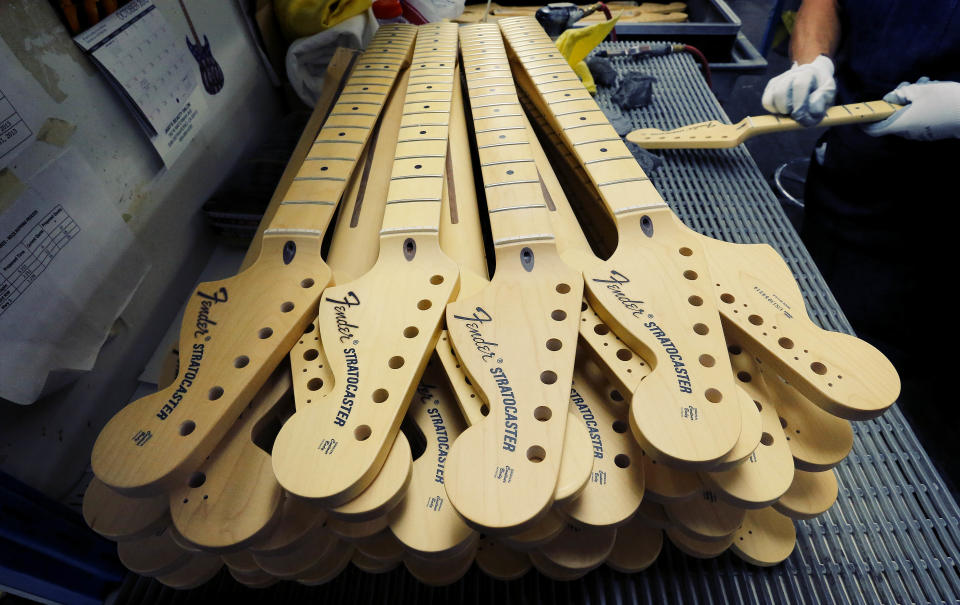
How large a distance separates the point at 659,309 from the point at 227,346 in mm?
542

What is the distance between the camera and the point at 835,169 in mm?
1567

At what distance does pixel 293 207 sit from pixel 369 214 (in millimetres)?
127

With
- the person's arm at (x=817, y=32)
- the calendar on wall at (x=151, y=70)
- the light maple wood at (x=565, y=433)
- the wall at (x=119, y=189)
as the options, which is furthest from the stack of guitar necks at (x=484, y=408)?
the person's arm at (x=817, y=32)

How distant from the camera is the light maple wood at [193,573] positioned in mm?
621

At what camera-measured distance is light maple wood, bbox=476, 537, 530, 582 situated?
62 centimetres

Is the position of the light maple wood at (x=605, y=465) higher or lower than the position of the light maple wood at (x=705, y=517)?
higher

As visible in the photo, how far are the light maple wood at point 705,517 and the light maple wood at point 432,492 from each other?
26 cm

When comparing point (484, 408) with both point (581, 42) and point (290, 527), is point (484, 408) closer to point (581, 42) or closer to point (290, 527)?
point (290, 527)

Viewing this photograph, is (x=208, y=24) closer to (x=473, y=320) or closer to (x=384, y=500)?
(x=473, y=320)

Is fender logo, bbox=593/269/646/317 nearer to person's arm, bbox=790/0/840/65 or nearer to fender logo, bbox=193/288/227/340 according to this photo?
fender logo, bbox=193/288/227/340

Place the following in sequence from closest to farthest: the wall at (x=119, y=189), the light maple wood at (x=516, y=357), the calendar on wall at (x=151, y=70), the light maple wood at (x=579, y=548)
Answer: the light maple wood at (x=516, y=357) < the light maple wood at (x=579, y=548) < the wall at (x=119, y=189) < the calendar on wall at (x=151, y=70)

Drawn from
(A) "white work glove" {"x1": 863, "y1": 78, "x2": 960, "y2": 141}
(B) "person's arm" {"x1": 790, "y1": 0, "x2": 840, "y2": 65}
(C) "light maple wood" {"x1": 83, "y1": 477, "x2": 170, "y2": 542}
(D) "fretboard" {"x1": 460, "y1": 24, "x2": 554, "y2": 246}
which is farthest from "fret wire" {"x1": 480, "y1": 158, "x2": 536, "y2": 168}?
(B) "person's arm" {"x1": 790, "y1": 0, "x2": 840, "y2": 65}

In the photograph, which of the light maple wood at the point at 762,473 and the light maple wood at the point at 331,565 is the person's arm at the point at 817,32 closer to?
the light maple wood at the point at 762,473

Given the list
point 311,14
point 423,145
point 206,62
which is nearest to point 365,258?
point 423,145
